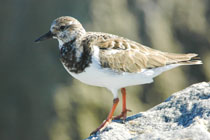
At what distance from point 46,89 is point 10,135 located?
1.75m

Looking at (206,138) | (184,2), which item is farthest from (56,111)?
(206,138)

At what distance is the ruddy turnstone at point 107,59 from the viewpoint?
19.1 feet

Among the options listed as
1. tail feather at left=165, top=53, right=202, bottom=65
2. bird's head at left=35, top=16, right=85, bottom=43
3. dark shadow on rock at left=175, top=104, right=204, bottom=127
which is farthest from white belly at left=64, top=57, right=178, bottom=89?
dark shadow on rock at left=175, top=104, right=204, bottom=127

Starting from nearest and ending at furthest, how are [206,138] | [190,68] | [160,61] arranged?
[206,138] < [160,61] < [190,68]

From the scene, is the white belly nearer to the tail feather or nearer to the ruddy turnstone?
the ruddy turnstone

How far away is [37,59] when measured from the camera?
493 inches

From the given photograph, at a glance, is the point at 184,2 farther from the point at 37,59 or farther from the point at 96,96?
the point at 37,59

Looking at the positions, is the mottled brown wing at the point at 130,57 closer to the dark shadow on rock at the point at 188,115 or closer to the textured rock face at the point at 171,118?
the textured rock face at the point at 171,118

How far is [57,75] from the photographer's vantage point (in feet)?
40.9

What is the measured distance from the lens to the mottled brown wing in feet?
19.6

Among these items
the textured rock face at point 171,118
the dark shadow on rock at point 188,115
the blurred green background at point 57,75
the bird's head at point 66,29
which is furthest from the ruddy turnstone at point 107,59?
the blurred green background at point 57,75

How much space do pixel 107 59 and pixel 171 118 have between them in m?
1.28

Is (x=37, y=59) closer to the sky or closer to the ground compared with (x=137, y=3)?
closer to the ground

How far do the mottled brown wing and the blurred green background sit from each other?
609 cm
